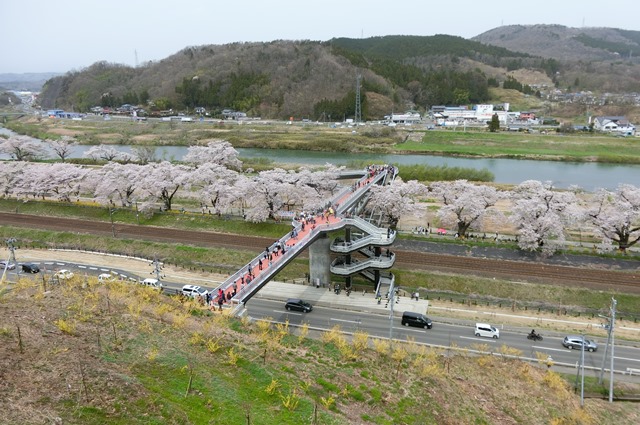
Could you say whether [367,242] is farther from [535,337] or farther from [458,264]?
[535,337]

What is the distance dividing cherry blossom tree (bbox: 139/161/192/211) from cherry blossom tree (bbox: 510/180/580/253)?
122 feet

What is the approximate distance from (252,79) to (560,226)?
141 metres

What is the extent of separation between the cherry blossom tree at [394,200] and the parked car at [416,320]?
620 inches

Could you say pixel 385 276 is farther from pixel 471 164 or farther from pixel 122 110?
pixel 122 110

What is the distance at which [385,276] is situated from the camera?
118ft

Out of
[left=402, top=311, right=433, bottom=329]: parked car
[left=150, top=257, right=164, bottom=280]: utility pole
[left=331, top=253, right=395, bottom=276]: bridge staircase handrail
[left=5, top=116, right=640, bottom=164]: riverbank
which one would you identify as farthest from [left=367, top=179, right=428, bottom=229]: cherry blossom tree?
[left=5, top=116, right=640, bottom=164]: riverbank

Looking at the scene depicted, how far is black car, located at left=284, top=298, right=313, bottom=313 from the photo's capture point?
30672 millimetres

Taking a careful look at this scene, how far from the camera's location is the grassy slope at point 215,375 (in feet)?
40.9

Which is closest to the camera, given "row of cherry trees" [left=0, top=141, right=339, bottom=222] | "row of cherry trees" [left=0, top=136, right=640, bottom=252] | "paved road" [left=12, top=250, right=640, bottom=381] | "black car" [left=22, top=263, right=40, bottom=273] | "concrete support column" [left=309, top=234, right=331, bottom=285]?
"paved road" [left=12, top=250, right=640, bottom=381]

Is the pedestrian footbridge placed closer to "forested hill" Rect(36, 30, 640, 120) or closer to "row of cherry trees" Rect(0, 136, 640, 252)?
"row of cherry trees" Rect(0, 136, 640, 252)

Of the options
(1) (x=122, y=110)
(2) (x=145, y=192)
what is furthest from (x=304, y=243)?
(1) (x=122, y=110)

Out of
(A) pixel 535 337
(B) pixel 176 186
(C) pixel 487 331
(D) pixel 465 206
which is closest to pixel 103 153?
(B) pixel 176 186

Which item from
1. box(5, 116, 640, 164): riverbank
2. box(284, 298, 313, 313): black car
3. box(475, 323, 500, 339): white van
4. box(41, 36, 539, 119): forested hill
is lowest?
box(475, 323, 500, 339): white van

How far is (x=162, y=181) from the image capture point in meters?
51.5
